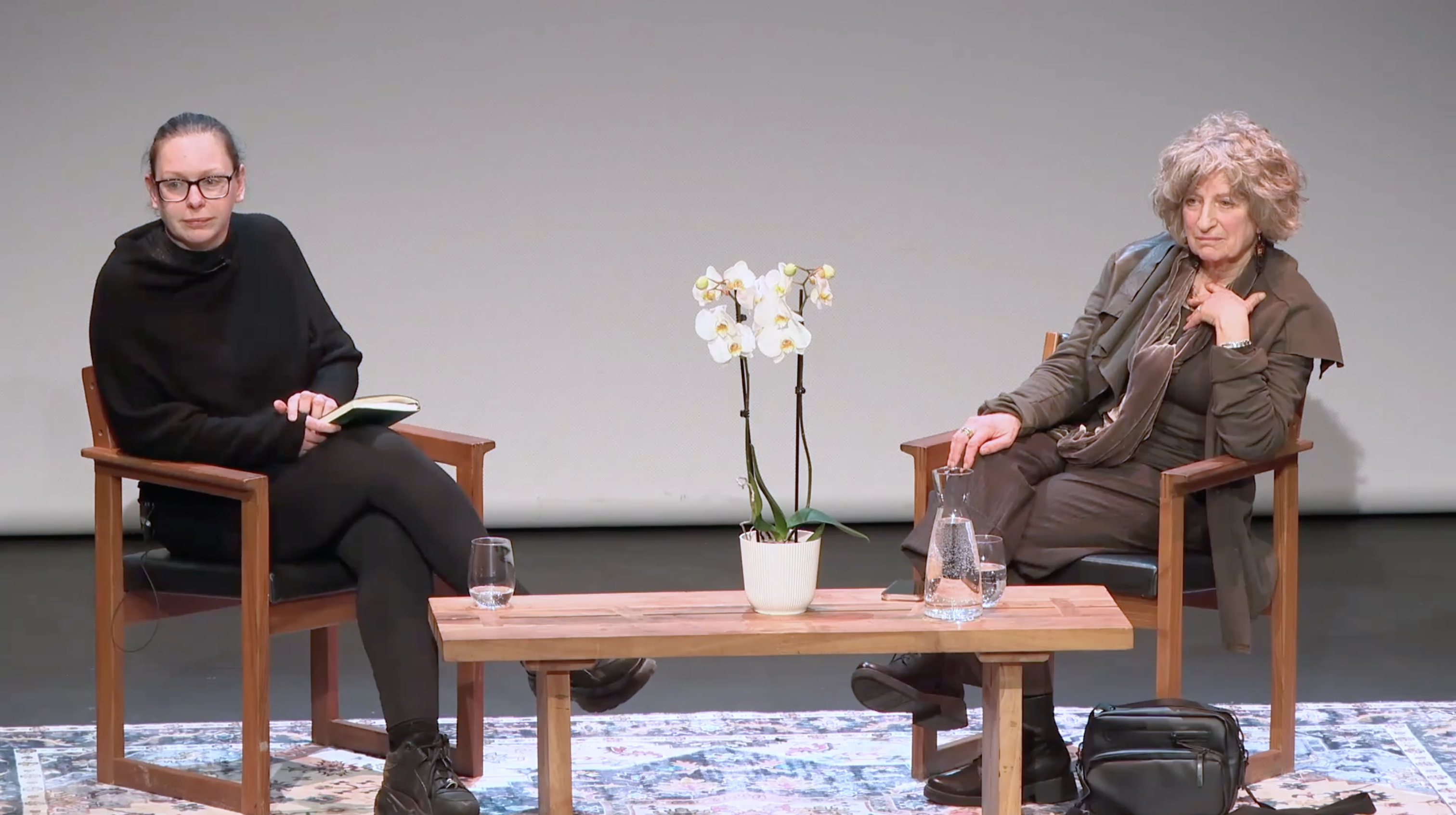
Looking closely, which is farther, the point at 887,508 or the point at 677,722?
the point at 887,508

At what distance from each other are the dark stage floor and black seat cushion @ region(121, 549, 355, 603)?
2.14 ft

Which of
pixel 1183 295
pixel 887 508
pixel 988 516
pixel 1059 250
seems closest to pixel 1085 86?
pixel 1059 250

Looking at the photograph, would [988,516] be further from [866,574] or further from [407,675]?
[866,574]

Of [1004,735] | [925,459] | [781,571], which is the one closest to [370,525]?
[781,571]

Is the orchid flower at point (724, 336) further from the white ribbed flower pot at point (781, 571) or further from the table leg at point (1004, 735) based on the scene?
the table leg at point (1004, 735)

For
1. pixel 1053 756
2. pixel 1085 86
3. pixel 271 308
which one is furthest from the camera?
pixel 1085 86

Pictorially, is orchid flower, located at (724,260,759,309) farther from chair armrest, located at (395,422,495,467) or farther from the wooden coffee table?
chair armrest, located at (395,422,495,467)

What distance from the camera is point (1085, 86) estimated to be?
5.62 meters

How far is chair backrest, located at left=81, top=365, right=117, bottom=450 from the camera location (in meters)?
3.19

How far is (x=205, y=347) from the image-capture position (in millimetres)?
3184

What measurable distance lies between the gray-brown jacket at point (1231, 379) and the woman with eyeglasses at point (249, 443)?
1.04 meters

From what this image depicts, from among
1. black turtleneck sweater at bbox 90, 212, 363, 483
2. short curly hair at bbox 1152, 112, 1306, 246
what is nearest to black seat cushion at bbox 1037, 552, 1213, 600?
short curly hair at bbox 1152, 112, 1306, 246

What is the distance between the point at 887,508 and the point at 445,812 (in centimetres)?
322

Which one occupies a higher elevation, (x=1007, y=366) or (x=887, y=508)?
(x=1007, y=366)
